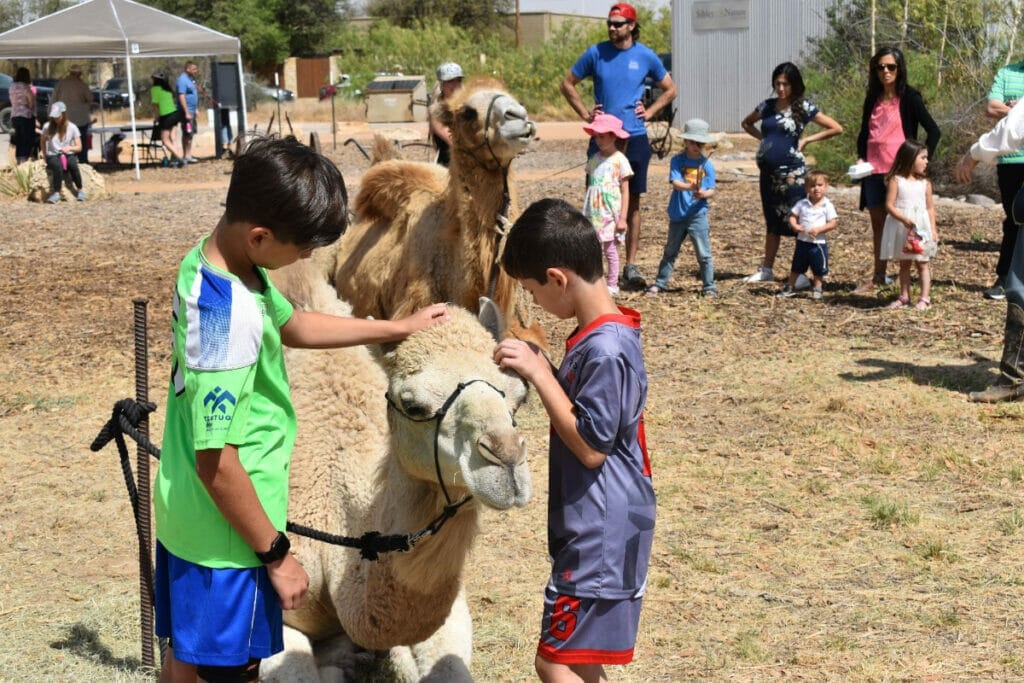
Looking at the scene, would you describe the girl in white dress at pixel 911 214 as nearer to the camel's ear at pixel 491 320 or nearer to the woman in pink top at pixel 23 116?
the camel's ear at pixel 491 320

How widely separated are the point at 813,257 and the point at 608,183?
78.6 inches

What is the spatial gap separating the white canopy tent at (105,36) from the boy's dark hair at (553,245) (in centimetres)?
1929

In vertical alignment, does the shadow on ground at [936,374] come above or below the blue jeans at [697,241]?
below

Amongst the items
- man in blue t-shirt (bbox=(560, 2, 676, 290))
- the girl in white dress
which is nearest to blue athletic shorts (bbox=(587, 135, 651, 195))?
man in blue t-shirt (bbox=(560, 2, 676, 290))

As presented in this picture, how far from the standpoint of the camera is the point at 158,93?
76.8 feet

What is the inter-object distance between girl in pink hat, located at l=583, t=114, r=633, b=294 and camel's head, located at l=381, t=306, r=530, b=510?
21.2ft

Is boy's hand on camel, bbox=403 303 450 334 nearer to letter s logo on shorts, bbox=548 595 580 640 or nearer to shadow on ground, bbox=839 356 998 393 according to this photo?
letter s logo on shorts, bbox=548 595 580 640

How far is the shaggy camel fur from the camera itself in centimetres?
582

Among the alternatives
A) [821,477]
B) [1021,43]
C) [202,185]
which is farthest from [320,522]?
[202,185]

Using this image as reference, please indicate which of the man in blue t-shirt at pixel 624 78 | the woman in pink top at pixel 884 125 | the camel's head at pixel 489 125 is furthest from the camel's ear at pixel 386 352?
the woman in pink top at pixel 884 125

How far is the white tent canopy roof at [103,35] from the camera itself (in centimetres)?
2131

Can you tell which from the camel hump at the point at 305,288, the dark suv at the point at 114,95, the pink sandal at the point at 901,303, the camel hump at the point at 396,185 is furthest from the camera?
the dark suv at the point at 114,95

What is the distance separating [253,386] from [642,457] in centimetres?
110

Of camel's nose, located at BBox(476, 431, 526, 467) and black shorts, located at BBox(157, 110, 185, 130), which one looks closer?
camel's nose, located at BBox(476, 431, 526, 467)
